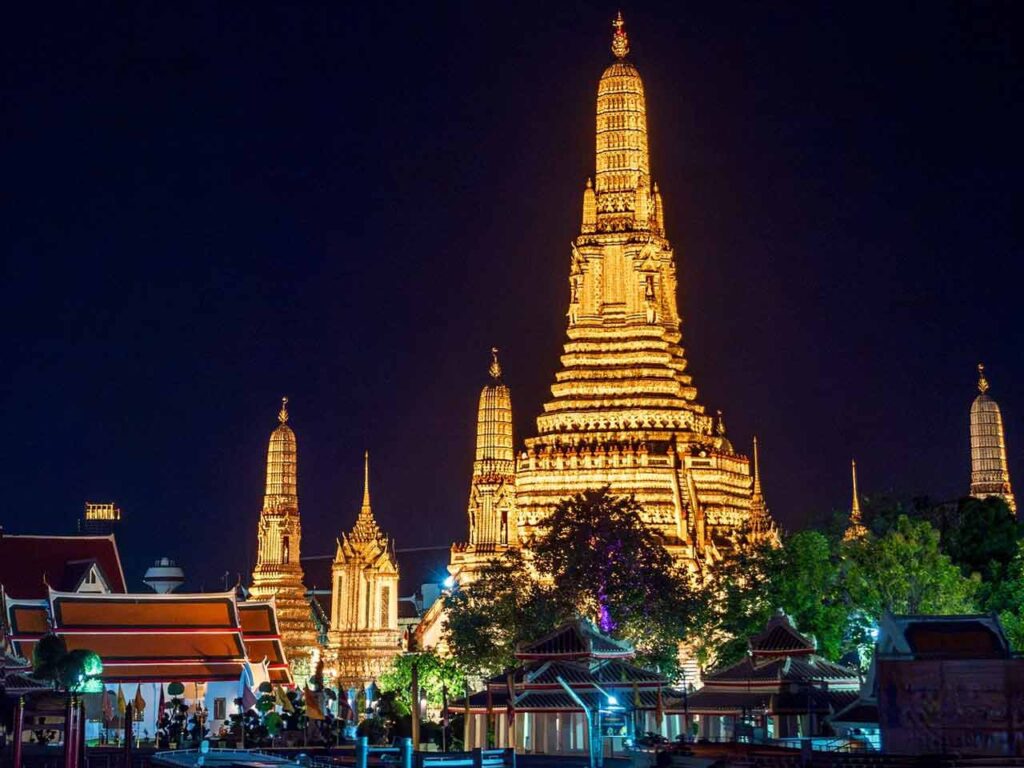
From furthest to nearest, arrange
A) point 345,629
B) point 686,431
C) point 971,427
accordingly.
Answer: point 971,427 → point 345,629 → point 686,431

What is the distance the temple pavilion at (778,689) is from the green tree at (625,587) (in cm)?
715

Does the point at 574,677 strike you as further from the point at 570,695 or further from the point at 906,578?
the point at 906,578

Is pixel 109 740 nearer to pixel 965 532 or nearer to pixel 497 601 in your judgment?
pixel 497 601

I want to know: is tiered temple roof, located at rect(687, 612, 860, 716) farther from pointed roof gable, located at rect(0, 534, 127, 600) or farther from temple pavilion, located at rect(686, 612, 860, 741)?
pointed roof gable, located at rect(0, 534, 127, 600)

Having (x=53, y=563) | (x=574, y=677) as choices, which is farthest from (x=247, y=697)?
(x=574, y=677)

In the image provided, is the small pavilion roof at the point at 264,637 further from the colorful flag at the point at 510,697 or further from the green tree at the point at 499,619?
the colorful flag at the point at 510,697

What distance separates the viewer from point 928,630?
4150cm

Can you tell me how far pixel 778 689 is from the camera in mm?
48531

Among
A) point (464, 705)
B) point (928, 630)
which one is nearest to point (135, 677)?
point (464, 705)

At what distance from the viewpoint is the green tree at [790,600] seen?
58.3 meters

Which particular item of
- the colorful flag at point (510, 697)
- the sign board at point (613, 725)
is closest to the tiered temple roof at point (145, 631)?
the colorful flag at point (510, 697)

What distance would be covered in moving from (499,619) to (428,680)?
10.6 meters

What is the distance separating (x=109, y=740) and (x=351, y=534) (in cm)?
2948

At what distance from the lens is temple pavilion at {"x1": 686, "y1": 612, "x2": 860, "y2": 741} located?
4797cm
